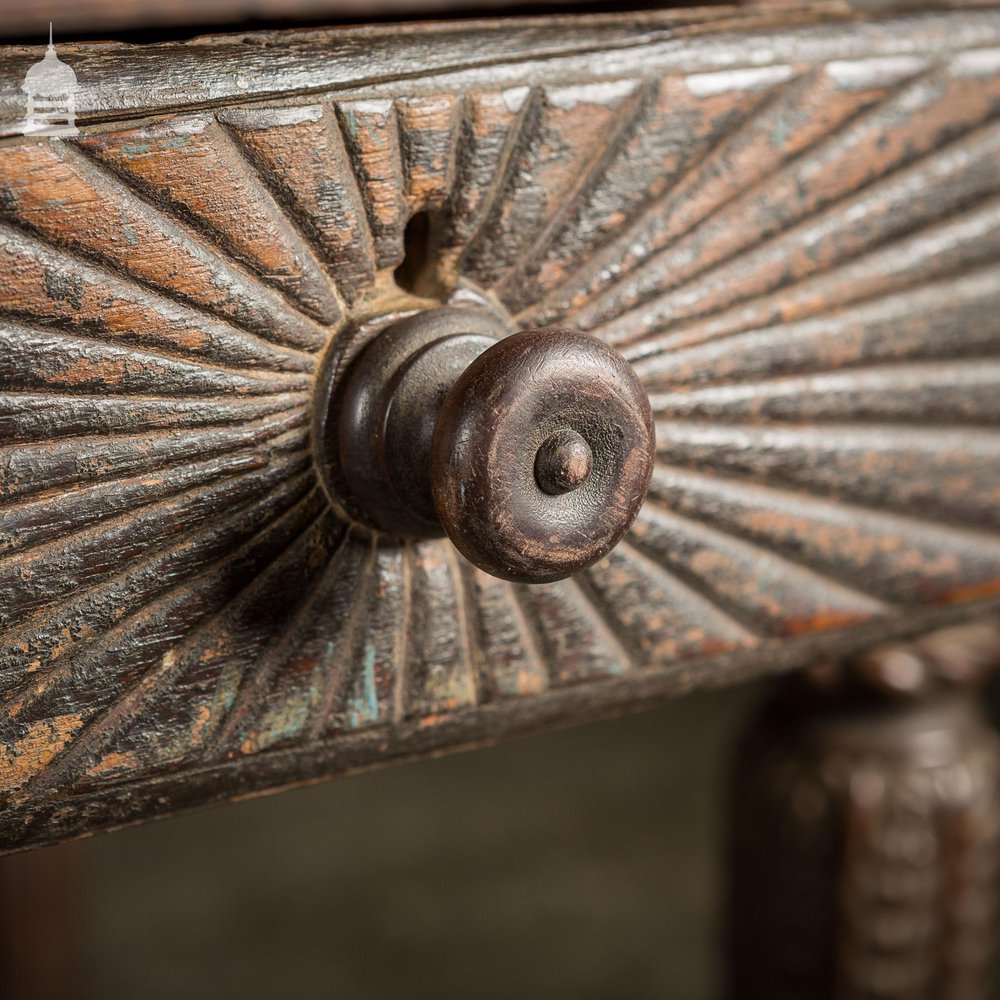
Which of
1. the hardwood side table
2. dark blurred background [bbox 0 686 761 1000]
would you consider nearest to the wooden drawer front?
the hardwood side table

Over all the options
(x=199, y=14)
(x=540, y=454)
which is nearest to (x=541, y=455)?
(x=540, y=454)

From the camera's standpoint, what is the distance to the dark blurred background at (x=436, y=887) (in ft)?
4.42

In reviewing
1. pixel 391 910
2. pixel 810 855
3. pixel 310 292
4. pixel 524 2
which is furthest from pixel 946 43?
pixel 391 910

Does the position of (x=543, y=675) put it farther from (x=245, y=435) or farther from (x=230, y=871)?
(x=230, y=871)

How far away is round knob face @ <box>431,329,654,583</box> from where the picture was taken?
1.28ft

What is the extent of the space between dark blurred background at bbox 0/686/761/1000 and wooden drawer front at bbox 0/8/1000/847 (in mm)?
778

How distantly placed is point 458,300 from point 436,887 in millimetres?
1112

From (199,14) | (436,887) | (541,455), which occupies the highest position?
(199,14)

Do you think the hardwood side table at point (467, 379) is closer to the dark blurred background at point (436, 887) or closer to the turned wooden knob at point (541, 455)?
the turned wooden knob at point (541, 455)

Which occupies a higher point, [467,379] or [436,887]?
[467,379]

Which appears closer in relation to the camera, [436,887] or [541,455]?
[541,455]

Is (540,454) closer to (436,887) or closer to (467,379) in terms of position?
(467,379)

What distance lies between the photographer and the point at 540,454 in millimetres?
396

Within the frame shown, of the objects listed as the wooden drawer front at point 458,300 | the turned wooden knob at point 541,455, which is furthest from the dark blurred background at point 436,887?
the turned wooden knob at point 541,455
